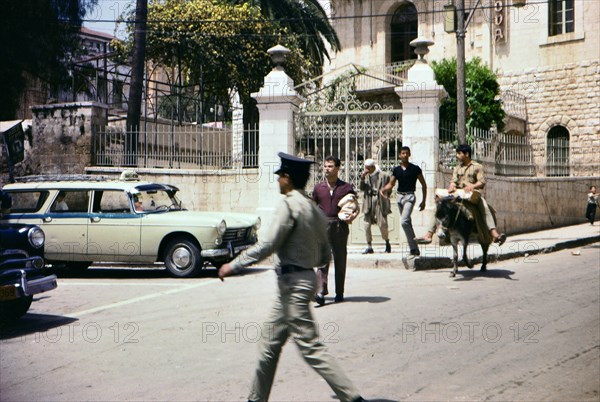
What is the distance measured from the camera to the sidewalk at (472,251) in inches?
472

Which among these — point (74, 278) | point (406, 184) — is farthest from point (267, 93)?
point (74, 278)

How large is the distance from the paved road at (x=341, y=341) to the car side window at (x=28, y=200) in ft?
6.46

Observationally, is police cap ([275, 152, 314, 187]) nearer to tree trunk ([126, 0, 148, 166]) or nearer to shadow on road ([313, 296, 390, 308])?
shadow on road ([313, 296, 390, 308])

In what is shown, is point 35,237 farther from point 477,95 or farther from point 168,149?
point 477,95

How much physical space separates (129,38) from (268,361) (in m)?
23.8

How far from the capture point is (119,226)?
1145cm

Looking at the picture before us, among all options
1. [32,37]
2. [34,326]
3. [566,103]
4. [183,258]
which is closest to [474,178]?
[183,258]

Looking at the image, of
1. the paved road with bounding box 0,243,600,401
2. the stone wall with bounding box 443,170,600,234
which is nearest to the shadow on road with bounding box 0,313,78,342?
the paved road with bounding box 0,243,600,401

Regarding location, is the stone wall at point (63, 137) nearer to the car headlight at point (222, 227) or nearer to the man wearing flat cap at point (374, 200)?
the car headlight at point (222, 227)

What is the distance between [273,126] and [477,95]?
1400 cm

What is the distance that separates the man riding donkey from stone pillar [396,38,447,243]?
151 inches

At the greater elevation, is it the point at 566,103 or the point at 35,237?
the point at 566,103

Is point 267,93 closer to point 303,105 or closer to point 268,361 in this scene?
point 303,105

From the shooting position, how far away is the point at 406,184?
11438 millimetres
